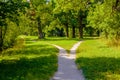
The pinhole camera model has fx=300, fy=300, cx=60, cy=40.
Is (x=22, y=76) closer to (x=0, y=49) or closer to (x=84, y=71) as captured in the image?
(x=84, y=71)

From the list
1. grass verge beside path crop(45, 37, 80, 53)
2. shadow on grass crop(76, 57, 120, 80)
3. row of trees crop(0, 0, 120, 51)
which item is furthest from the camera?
grass verge beside path crop(45, 37, 80, 53)

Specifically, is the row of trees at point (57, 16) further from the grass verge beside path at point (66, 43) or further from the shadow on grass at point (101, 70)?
the shadow on grass at point (101, 70)

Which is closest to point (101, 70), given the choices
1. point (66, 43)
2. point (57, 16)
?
point (66, 43)

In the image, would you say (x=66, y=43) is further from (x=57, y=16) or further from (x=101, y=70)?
(x=57, y=16)

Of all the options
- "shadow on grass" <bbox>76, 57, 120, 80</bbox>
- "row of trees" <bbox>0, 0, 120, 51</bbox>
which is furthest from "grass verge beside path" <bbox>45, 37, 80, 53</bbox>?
"shadow on grass" <bbox>76, 57, 120, 80</bbox>

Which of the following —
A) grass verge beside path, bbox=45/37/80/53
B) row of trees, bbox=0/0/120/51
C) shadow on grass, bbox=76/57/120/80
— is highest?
row of trees, bbox=0/0/120/51

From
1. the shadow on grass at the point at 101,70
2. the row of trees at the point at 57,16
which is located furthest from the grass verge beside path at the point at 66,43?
the shadow on grass at the point at 101,70

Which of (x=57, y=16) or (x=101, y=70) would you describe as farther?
(x=57, y=16)

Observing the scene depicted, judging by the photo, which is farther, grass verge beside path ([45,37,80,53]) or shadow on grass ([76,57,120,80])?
grass verge beside path ([45,37,80,53])

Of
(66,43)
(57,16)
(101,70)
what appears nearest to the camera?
(101,70)

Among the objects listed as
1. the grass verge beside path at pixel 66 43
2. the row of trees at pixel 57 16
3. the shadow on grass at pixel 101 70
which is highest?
the row of trees at pixel 57 16

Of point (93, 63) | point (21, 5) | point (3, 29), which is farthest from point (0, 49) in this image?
point (93, 63)

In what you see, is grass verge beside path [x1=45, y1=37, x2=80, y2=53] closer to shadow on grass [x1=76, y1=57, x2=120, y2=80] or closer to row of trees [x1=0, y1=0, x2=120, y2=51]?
row of trees [x1=0, y1=0, x2=120, y2=51]

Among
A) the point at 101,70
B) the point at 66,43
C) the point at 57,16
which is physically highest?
the point at 57,16
